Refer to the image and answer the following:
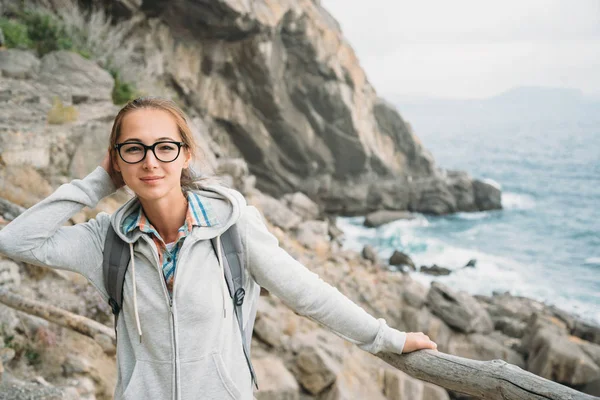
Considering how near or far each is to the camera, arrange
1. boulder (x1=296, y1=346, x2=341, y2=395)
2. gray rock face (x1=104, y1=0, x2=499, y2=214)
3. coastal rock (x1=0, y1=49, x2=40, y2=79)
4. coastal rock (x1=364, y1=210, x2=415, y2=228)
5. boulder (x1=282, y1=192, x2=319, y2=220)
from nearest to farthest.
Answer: boulder (x1=296, y1=346, x2=341, y2=395)
coastal rock (x1=0, y1=49, x2=40, y2=79)
gray rock face (x1=104, y1=0, x2=499, y2=214)
boulder (x1=282, y1=192, x2=319, y2=220)
coastal rock (x1=364, y1=210, x2=415, y2=228)

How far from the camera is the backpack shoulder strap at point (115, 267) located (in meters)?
1.67

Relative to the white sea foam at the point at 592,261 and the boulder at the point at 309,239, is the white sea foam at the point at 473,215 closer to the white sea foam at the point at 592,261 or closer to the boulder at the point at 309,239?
the white sea foam at the point at 592,261

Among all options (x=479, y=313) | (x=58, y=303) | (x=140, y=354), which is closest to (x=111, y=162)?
(x=140, y=354)

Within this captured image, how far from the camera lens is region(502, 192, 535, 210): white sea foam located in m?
31.2

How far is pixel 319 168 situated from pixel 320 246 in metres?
10.8

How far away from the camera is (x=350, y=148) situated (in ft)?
86.1

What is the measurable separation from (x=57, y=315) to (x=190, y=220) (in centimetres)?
191

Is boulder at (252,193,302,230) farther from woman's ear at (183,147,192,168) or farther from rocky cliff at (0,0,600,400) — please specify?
woman's ear at (183,147,192,168)

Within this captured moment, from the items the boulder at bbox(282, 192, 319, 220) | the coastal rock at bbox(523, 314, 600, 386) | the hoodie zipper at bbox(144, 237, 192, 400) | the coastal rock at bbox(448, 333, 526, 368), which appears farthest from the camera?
the boulder at bbox(282, 192, 319, 220)

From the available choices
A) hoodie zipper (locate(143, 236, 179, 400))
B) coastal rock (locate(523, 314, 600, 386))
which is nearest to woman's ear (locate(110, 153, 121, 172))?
hoodie zipper (locate(143, 236, 179, 400))

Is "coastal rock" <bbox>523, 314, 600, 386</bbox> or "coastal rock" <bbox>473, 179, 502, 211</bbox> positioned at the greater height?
"coastal rock" <bbox>473, 179, 502, 211</bbox>

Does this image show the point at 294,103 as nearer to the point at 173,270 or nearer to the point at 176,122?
the point at 176,122

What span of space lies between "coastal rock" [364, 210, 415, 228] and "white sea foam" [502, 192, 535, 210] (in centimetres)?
911

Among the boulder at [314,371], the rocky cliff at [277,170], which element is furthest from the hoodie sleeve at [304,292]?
the boulder at [314,371]
